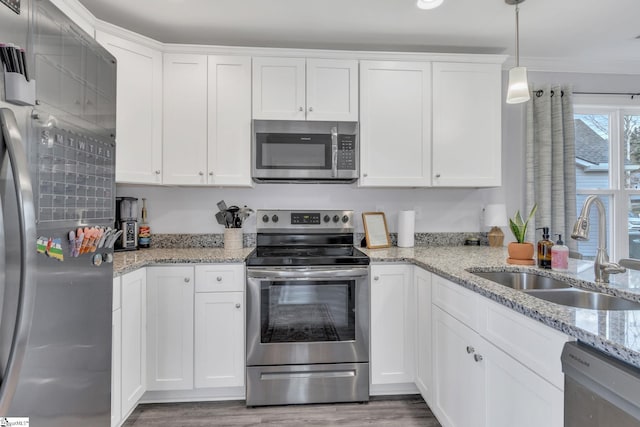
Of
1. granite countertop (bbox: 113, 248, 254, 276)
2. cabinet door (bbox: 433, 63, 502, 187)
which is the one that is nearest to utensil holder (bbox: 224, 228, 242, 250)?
granite countertop (bbox: 113, 248, 254, 276)

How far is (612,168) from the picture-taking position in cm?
294

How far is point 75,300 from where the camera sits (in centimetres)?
113

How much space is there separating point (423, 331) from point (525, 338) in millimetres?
1008

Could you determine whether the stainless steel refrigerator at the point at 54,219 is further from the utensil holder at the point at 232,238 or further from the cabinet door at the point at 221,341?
the utensil holder at the point at 232,238

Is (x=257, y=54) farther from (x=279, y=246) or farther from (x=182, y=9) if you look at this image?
(x=279, y=246)

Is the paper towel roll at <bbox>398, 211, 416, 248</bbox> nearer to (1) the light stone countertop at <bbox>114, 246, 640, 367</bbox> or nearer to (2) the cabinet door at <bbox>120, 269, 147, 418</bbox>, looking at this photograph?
(1) the light stone countertop at <bbox>114, 246, 640, 367</bbox>

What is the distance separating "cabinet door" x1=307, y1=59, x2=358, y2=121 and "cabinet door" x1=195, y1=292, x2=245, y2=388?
138cm

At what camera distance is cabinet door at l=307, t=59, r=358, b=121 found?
2420 mm

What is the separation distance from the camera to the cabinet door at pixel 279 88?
94.2 inches

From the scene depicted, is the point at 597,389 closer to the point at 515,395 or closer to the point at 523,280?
the point at 515,395

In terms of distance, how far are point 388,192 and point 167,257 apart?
1718 millimetres

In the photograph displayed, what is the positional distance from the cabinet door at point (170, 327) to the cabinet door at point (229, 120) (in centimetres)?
72

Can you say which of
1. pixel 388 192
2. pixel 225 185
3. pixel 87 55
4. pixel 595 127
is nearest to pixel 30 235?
pixel 87 55

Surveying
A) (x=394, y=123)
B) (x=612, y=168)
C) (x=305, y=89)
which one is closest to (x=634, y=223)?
Answer: (x=612, y=168)
